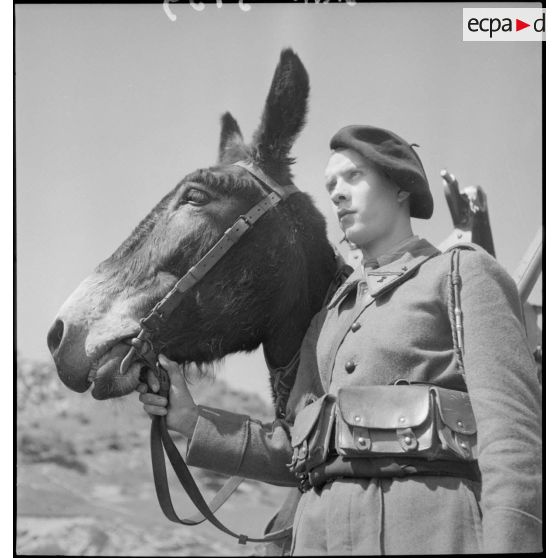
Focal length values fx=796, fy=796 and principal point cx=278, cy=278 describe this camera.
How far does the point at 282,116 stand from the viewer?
3.09 meters

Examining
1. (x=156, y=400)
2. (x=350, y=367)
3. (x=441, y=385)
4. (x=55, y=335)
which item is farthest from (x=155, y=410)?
(x=441, y=385)

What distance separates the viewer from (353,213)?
269 centimetres

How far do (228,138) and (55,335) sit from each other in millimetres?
1213

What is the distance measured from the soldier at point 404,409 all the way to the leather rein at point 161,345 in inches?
6.0

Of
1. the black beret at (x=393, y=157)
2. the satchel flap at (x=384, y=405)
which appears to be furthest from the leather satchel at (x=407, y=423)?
Result: the black beret at (x=393, y=157)

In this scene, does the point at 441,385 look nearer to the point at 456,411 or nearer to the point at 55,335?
the point at 456,411

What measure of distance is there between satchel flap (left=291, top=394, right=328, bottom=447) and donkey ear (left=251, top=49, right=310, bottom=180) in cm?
102

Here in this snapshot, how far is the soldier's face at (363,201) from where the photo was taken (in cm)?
268

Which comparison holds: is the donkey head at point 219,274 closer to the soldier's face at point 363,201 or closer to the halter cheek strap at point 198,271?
the halter cheek strap at point 198,271

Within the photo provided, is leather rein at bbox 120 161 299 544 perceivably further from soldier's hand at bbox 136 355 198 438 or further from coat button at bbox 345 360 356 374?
coat button at bbox 345 360 356 374

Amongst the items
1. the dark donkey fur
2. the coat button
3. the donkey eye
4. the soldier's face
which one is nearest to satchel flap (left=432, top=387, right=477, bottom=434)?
the coat button

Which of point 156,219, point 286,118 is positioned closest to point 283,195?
point 286,118

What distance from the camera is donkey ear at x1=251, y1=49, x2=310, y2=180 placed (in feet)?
9.96

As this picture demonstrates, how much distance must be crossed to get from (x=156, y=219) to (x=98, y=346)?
0.55 meters
